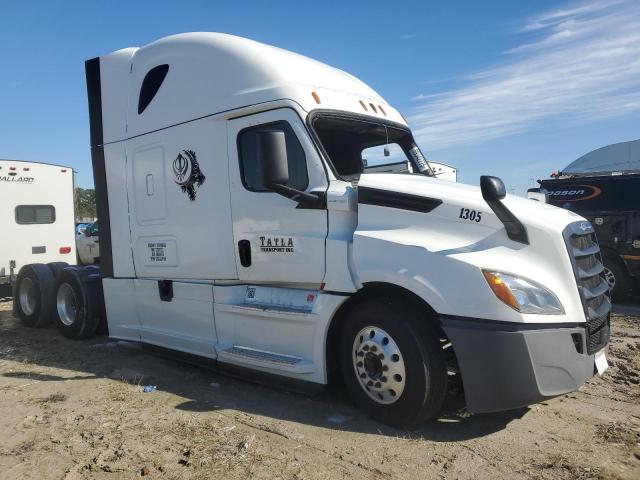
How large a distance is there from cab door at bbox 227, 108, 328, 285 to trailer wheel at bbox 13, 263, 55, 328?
469 centimetres

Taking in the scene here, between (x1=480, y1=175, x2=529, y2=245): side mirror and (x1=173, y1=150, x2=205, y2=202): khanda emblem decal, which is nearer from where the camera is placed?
(x1=480, y1=175, x2=529, y2=245): side mirror

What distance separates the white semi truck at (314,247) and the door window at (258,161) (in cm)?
2

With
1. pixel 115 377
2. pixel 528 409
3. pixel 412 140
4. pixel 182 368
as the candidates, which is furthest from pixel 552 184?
pixel 115 377

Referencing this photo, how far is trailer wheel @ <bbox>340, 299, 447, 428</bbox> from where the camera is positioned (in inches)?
154

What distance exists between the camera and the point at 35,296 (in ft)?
27.9

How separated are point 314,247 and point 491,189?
1.49 meters

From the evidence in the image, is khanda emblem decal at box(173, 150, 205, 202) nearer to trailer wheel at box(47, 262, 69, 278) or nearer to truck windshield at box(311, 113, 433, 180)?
truck windshield at box(311, 113, 433, 180)

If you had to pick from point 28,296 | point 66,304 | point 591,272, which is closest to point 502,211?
point 591,272

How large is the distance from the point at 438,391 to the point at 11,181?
9596 millimetres

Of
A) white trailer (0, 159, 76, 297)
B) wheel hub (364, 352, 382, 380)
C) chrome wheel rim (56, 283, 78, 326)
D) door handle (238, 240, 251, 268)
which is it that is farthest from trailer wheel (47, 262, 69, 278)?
wheel hub (364, 352, 382, 380)

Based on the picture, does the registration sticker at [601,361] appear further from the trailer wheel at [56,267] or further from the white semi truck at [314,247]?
the trailer wheel at [56,267]

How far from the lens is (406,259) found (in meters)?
3.96

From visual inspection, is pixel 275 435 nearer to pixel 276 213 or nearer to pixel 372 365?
pixel 372 365

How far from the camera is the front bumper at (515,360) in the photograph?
361 centimetres
